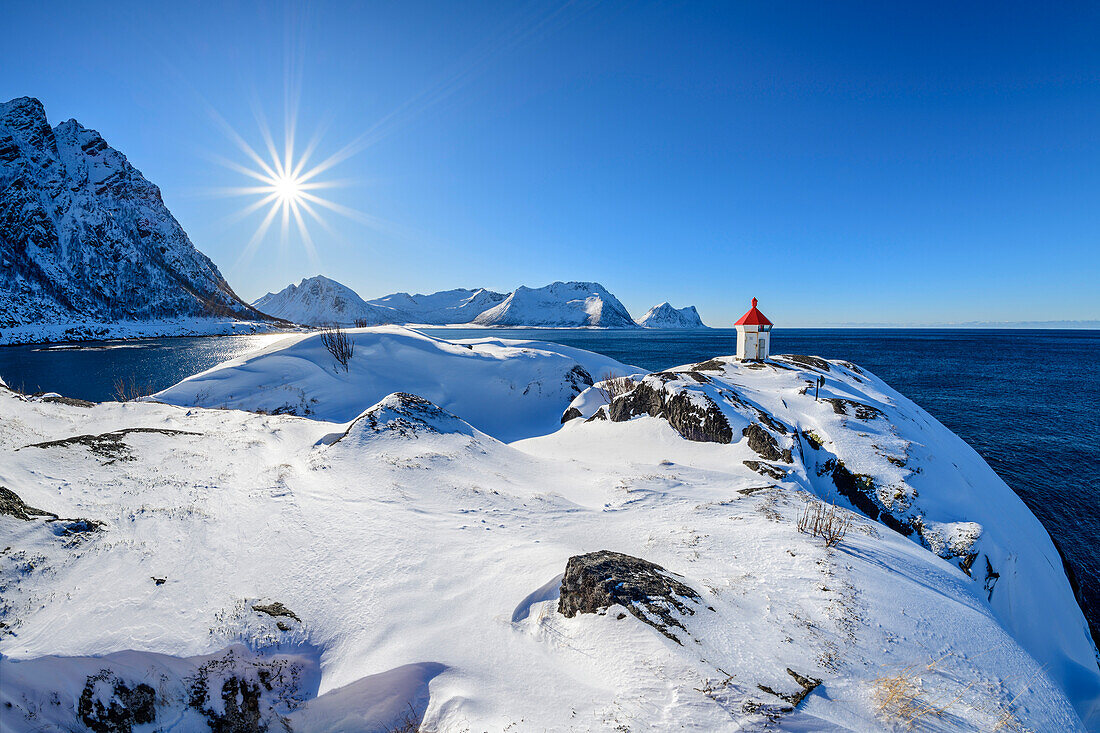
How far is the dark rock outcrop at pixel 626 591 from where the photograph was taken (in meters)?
3.92

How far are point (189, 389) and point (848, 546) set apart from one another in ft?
90.9

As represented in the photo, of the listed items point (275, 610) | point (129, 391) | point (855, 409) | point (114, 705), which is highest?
point (855, 409)

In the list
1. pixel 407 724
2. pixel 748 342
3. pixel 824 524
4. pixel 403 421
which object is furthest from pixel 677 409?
pixel 407 724

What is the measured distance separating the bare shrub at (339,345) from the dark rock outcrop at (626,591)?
25520 mm

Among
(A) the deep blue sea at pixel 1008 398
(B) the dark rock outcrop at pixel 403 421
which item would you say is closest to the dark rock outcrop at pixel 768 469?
(B) the dark rock outcrop at pixel 403 421

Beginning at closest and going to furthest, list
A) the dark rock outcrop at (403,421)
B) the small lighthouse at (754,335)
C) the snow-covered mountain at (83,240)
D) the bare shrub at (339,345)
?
the dark rock outcrop at (403,421) → the small lighthouse at (754,335) → the bare shrub at (339,345) → the snow-covered mountain at (83,240)

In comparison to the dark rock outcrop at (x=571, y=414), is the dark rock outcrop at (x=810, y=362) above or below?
above

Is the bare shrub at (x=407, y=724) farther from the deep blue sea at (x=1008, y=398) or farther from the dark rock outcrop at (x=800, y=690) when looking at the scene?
the deep blue sea at (x=1008, y=398)

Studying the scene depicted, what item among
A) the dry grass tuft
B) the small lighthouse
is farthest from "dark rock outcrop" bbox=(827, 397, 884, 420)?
the dry grass tuft

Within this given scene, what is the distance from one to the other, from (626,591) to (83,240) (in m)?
170

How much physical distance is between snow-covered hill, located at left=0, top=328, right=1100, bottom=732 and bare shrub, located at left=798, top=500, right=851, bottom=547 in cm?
10

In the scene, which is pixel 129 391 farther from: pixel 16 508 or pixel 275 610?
pixel 275 610

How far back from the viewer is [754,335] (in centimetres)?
1902

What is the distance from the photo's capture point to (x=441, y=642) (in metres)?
4.10
